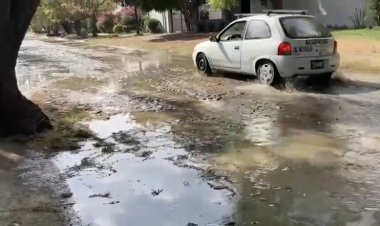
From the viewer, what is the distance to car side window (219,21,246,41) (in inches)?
550

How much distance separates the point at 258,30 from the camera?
13391 millimetres

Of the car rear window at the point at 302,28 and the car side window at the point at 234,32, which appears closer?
the car rear window at the point at 302,28

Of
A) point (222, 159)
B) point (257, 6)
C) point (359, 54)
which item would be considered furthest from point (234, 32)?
point (257, 6)

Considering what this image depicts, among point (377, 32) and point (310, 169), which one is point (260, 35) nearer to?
point (310, 169)

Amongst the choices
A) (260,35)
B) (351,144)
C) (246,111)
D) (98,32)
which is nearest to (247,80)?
(260,35)

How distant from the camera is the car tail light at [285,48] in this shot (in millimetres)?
12344

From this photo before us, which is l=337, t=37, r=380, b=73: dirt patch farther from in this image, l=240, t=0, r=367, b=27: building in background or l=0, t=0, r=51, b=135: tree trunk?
l=0, t=0, r=51, b=135: tree trunk

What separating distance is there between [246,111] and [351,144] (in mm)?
2974

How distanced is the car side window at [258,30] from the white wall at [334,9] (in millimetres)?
13328

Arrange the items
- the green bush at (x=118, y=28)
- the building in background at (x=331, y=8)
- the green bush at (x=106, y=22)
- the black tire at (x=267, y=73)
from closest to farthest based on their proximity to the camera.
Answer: the black tire at (x=267, y=73) → the building in background at (x=331, y=8) → the green bush at (x=118, y=28) → the green bush at (x=106, y=22)

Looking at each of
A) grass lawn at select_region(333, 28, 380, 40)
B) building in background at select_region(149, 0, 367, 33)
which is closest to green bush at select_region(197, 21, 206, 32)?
building in background at select_region(149, 0, 367, 33)

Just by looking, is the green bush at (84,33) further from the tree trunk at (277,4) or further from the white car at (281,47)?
the white car at (281,47)

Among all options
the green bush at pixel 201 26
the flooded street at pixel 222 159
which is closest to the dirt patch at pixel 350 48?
the flooded street at pixel 222 159

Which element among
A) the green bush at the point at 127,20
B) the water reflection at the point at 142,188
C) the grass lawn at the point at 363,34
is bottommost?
the water reflection at the point at 142,188
